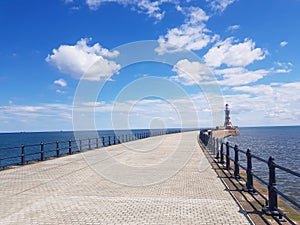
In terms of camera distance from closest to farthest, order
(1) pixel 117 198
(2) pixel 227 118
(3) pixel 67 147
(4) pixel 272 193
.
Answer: (4) pixel 272 193 < (1) pixel 117 198 < (3) pixel 67 147 < (2) pixel 227 118

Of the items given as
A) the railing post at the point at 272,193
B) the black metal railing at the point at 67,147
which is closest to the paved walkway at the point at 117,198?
the railing post at the point at 272,193

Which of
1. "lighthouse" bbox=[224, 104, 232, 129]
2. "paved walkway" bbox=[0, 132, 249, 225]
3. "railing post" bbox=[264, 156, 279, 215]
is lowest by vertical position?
"paved walkway" bbox=[0, 132, 249, 225]

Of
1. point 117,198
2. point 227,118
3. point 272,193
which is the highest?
point 227,118

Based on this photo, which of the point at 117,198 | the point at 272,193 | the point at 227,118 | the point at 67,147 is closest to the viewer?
the point at 272,193

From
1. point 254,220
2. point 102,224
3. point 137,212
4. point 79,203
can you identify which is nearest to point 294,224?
point 254,220

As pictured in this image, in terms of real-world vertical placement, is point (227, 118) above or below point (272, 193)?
above

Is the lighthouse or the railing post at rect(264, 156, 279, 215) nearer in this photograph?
the railing post at rect(264, 156, 279, 215)

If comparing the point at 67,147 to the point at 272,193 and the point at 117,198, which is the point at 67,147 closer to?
the point at 117,198

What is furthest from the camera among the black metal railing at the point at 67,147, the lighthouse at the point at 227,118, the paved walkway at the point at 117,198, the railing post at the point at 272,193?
the lighthouse at the point at 227,118

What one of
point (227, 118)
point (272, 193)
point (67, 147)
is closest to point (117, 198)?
point (272, 193)

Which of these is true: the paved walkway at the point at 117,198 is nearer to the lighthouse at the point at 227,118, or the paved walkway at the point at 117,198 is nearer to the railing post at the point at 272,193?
the railing post at the point at 272,193

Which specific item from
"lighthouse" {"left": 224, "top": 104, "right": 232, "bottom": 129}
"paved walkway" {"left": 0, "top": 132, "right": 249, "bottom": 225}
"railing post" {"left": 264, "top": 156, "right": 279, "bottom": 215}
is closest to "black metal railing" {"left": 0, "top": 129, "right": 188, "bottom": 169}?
"paved walkway" {"left": 0, "top": 132, "right": 249, "bottom": 225}

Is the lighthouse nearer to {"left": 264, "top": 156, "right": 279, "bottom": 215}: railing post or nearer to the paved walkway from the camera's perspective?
the paved walkway

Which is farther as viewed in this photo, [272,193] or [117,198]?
[117,198]
